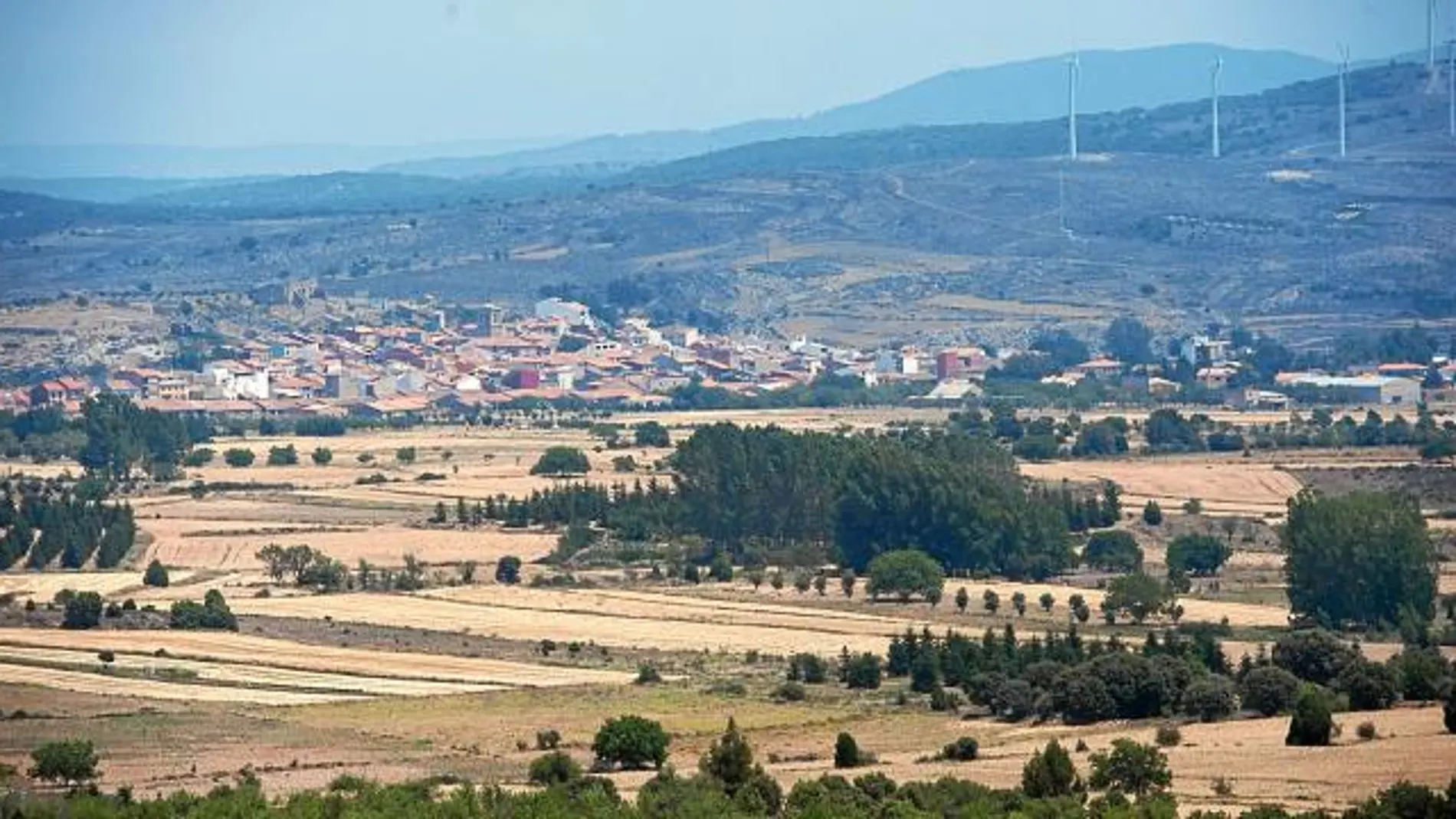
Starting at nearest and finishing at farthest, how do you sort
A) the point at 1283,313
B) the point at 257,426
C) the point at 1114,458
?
the point at 1114,458, the point at 257,426, the point at 1283,313

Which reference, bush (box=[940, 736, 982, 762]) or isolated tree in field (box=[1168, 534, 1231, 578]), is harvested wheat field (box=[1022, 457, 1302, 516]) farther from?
bush (box=[940, 736, 982, 762])

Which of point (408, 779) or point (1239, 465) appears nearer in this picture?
point (408, 779)

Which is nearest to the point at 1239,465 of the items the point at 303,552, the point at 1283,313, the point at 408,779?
the point at 303,552

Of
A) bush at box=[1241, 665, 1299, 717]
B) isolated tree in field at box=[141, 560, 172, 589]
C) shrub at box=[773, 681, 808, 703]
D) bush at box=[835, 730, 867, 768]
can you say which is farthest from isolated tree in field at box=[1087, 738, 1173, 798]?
isolated tree in field at box=[141, 560, 172, 589]

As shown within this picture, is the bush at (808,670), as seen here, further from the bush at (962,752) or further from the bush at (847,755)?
the bush at (847,755)

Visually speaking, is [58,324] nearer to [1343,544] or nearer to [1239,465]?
[1239,465]

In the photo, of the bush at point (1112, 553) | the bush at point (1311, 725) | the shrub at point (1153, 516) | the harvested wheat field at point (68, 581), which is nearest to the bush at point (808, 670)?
the bush at point (1311, 725)
